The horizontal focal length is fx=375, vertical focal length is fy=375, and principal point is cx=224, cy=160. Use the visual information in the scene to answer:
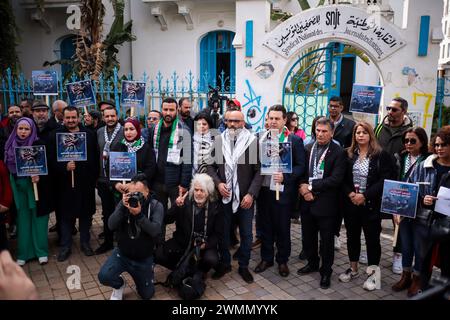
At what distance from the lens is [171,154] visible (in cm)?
497

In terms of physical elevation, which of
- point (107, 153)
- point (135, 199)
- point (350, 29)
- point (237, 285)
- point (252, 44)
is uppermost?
point (350, 29)

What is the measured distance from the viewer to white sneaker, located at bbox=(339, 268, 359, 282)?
451 centimetres

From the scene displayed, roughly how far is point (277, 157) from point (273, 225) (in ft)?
2.95

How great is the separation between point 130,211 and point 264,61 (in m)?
4.41

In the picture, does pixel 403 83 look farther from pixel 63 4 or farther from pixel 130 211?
pixel 63 4

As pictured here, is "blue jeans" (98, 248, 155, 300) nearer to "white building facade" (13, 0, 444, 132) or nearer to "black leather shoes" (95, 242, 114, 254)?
"black leather shoes" (95, 242, 114, 254)

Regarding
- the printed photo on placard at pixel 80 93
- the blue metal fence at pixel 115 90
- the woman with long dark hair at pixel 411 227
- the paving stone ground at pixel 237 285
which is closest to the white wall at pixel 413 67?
the blue metal fence at pixel 115 90

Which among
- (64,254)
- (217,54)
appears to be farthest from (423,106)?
(217,54)

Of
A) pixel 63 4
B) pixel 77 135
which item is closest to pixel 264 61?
pixel 77 135

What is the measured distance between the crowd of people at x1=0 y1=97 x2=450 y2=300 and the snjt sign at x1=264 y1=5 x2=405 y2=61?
6.39 ft

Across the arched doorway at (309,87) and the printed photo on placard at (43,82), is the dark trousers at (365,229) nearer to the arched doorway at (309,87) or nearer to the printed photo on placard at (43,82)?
the arched doorway at (309,87)

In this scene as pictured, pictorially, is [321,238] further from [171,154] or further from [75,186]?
[75,186]

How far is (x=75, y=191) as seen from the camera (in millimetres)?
5148

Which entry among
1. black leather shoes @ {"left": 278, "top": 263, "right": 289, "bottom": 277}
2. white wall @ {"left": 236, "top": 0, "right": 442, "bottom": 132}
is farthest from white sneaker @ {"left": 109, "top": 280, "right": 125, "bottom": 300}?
white wall @ {"left": 236, "top": 0, "right": 442, "bottom": 132}
